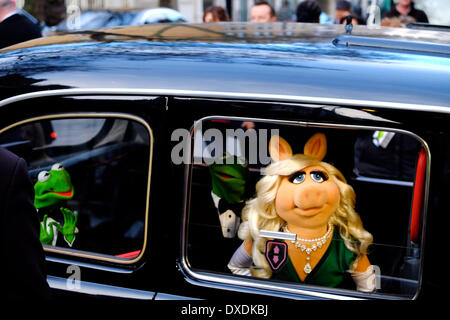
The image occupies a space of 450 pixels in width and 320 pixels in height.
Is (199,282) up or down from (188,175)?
down

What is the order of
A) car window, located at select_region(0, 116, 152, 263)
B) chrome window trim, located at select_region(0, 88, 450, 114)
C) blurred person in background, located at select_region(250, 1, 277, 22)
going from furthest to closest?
blurred person in background, located at select_region(250, 1, 277, 22) < car window, located at select_region(0, 116, 152, 263) < chrome window trim, located at select_region(0, 88, 450, 114)

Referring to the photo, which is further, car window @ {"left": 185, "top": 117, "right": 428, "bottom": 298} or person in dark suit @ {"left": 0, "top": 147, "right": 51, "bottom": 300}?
car window @ {"left": 185, "top": 117, "right": 428, "bottom": 298}

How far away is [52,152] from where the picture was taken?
3617 millimetres

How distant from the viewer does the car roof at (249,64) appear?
1.98m

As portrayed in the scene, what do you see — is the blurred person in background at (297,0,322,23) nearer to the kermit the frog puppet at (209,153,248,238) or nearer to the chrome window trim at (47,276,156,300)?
the kermit the frog puppet at (209,153,248,238)

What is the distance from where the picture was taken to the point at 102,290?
2125mm

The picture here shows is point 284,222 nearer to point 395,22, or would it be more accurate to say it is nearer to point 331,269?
point 331,269

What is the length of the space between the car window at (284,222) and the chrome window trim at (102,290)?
0.18 meters

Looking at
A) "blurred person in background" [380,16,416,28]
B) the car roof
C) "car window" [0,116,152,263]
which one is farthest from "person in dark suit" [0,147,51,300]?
"blurred person in background" [380,16,416,28]

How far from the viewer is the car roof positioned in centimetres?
198
